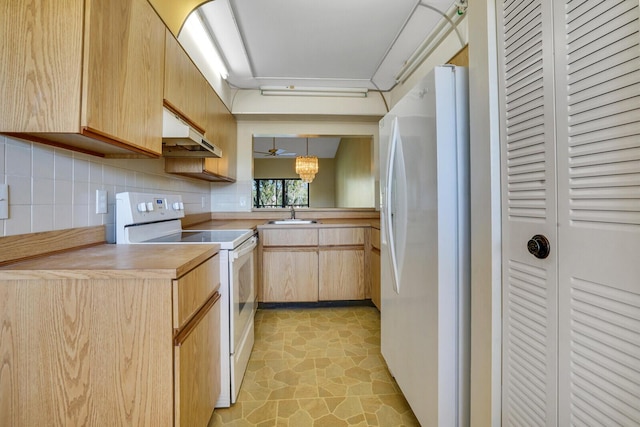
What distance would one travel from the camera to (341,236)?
2.77 m

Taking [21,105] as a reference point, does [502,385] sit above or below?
below

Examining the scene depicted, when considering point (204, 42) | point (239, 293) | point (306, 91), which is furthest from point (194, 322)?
point (306, 91)

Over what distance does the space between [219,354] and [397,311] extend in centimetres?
95

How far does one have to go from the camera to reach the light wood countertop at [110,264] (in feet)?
2.73

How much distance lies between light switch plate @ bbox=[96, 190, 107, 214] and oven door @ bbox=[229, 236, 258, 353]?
26.2 inches

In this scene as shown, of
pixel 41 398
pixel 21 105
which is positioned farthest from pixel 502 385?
pixel 21 105

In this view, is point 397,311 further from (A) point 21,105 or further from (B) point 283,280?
(A) point 21,105

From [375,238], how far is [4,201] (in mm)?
2347

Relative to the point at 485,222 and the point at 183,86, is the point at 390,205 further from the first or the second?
the point at 183,86

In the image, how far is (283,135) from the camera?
3223 mm

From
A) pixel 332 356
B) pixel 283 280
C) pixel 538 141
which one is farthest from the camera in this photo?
pixel 283 280

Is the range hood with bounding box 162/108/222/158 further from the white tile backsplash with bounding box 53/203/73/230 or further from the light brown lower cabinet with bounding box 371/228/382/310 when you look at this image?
the light brown lower cabinet with bounding box 371/228/382/310

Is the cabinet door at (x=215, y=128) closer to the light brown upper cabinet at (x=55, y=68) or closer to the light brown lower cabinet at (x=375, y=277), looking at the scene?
the light brown upper cabinet at (x=55, y=68)

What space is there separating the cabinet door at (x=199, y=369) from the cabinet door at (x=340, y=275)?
58.7 inches
